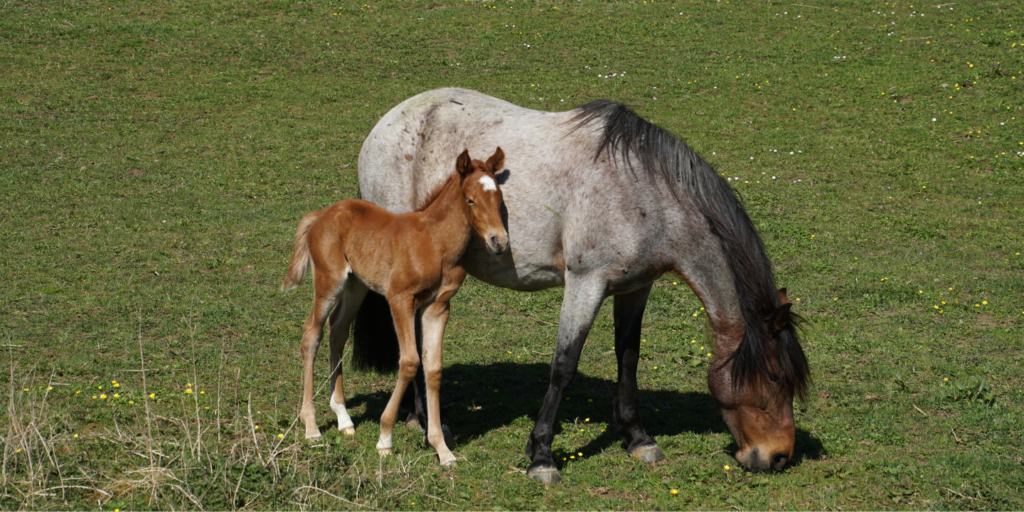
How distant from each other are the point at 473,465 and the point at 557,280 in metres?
1.45

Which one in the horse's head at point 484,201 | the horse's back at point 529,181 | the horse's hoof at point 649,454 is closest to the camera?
the horse's head at point 484,201

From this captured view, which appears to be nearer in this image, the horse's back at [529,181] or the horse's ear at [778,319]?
the horse's ear at [778,319]

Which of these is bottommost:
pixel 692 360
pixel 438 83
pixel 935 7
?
pixel 692 360

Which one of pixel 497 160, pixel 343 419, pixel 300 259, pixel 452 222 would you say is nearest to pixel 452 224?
pixel 452 222

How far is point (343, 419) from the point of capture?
20.0 feet

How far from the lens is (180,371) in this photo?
271 inches

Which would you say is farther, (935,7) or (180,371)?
(935,7)

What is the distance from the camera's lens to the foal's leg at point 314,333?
228 inches

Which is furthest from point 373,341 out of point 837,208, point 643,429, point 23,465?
point 837,208

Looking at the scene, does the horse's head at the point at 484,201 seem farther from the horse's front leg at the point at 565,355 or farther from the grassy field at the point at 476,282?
the grassy field at the point at 476,282

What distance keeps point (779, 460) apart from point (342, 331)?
329 cm

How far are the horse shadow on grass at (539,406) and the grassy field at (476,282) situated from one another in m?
0.03

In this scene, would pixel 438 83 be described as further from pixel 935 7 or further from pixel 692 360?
pixel 935 7

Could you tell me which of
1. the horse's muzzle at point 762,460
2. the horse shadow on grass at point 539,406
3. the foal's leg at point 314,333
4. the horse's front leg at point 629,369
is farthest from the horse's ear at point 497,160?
the horse's muzzle at point 762,460
